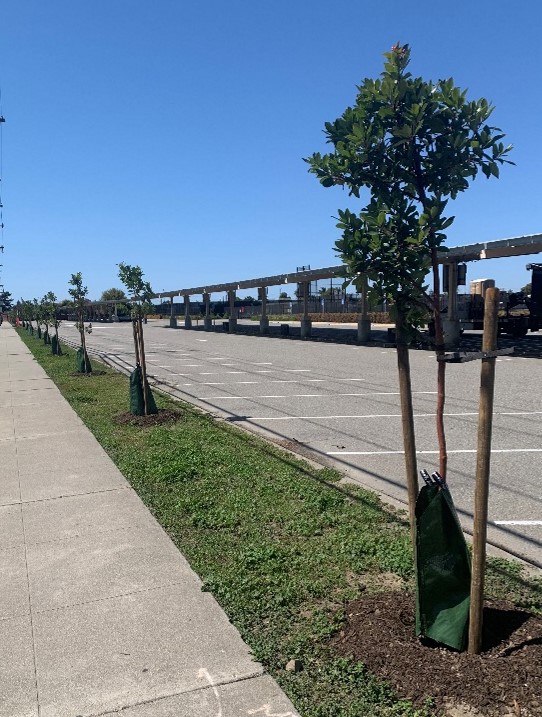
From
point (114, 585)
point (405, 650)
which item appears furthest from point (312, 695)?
point (114, 585)

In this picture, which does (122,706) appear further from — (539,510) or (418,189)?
(539,510)

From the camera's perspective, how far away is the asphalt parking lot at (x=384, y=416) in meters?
5.90

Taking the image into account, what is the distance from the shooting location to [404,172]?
128 inches

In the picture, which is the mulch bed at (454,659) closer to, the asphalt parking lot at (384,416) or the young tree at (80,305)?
→ the asphalt parking lot at (384,416)

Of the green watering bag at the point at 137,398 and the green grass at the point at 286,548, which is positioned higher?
the green watering bag at the point at 137,398

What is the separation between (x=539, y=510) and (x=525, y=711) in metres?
3.15

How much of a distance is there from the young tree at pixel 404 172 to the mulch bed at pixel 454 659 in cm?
67

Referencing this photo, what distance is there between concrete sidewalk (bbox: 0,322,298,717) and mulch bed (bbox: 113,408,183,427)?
10.7 feet

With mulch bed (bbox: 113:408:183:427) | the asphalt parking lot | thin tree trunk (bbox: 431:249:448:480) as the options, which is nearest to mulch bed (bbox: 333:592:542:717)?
thin tree trunk (bbox: 431:249:448:480)

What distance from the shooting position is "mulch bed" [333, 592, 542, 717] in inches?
104

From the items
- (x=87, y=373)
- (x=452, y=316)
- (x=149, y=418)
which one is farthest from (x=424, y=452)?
(x=452, y=316)

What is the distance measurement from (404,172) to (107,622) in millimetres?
3029

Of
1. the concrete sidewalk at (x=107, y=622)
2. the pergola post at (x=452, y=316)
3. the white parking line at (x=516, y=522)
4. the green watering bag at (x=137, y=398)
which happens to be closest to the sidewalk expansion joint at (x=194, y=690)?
the concrete sidewalk at (x=107, y=622)

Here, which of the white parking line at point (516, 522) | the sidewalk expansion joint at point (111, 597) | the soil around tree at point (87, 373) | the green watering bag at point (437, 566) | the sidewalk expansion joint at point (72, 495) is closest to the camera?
the green watering bag at point (437, 566)
